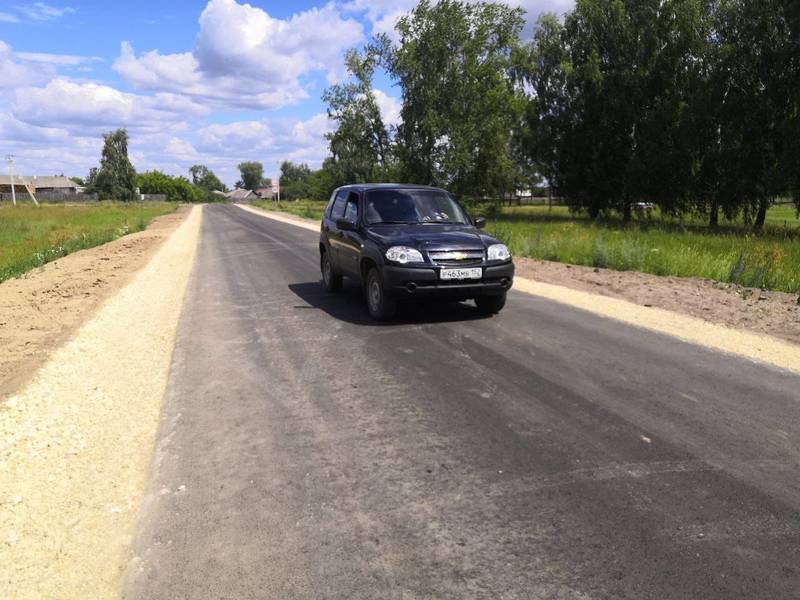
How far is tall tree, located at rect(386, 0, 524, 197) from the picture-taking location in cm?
4016

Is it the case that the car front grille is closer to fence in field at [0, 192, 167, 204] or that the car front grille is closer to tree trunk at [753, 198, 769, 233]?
tree trunk at [753, 198, 769, 233]

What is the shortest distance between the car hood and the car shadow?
1.02 meters

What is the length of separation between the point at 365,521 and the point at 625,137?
122 feet

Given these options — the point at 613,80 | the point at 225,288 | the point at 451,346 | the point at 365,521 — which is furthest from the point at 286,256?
the point at 613,80

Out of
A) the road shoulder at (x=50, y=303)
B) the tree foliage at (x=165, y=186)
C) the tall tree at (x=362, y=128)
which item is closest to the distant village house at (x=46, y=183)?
the tree foliage at (x=165, y=186)

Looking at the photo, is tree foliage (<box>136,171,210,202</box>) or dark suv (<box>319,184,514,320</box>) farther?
tree foliage (<box>136,171,210,202</box>)

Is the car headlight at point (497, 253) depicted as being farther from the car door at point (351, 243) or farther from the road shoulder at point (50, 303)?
the road shoulder at point (50, 303)

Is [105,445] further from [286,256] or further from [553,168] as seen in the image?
[553,168]

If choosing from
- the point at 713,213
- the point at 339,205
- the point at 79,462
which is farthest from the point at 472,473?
the point at 713,213

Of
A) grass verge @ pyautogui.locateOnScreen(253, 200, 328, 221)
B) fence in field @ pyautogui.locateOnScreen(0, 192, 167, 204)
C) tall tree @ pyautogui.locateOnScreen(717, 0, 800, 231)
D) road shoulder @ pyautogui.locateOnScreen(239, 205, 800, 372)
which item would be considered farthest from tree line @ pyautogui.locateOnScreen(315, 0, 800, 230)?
fence in field @ pyautogui.locateOnScreen(0, 192, 167, 204)

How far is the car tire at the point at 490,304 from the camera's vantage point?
8.08m

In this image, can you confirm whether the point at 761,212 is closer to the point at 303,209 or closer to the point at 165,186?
the point at 303,209

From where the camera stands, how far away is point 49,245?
21469 millimetres

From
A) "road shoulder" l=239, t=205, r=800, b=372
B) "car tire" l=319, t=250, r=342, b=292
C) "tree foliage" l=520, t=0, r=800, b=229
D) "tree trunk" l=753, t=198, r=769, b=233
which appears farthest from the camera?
"tree trunk" l=753, t=198, r=769, b=233
